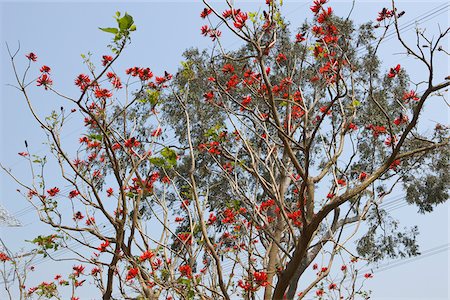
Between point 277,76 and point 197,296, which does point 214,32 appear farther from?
point 277,76

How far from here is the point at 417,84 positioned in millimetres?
3578

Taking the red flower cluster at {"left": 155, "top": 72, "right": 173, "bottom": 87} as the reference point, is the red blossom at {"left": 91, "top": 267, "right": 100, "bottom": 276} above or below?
below

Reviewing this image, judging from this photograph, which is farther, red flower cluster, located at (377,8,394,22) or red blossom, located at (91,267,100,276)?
red blossom, located at (91,267,100,276)

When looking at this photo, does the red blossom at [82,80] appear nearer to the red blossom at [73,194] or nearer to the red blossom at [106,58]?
the red blossom at [106,58]

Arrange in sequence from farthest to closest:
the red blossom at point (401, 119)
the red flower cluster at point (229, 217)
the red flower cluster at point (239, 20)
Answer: the red flower cluster at point (229, 217)
the red blossom at point (401, 119)
the red flower cluster at point (239, 20)

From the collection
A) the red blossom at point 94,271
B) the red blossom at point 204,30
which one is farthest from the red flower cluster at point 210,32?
the red blossom at point 94,271

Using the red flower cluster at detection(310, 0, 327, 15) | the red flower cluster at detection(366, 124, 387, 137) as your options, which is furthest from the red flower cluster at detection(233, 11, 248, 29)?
the red flower cluster at detection(366, 124, 387, 137)

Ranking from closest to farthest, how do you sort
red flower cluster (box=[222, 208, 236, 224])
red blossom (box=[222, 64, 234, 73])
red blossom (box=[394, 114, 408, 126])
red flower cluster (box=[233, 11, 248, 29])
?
red flower cluster (box=[233, 11, 248, 29]), red blossom (box=[394, 114, 408, 126]), red blossom (box=[222, 64, 234, 73]), red flower cluster (box=[222, 208, 236, 224])

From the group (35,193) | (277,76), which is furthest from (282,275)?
(277,76)

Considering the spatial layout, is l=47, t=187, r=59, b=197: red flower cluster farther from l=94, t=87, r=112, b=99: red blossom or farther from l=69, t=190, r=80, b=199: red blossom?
l=94, t=87, r=112, b=99: red blossom

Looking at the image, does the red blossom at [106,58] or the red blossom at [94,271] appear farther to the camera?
the red blossom at [94,271]

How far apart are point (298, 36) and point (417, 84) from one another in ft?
3.73

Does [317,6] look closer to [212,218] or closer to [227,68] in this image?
[227,68]

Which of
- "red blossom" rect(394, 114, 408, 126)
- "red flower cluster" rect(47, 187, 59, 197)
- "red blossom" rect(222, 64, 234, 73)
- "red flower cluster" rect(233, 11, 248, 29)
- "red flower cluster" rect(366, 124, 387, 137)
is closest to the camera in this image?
"red flower cluster" rect(233, 11, 248, 29)
